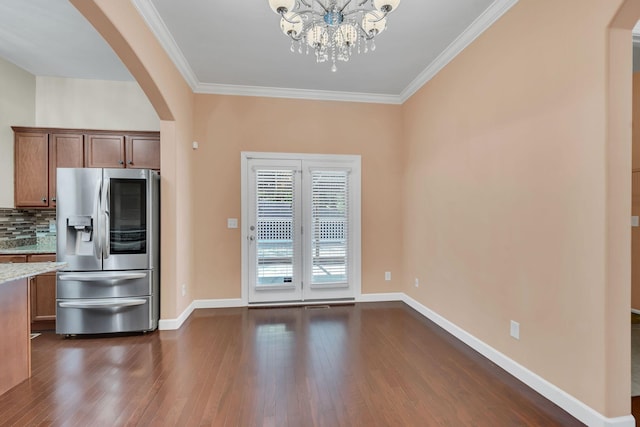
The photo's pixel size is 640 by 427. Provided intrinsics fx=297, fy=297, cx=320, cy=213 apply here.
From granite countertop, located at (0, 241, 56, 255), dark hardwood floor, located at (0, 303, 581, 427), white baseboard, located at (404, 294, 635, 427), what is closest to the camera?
white baseboard, located at (404, 294, 635, 427)

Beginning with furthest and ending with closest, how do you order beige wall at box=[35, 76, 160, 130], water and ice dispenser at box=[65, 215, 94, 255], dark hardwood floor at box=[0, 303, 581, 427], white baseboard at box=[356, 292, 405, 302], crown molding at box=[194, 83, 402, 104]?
1. white baseboard at box=[356, 292, 405, 302]
2. crown molding at box=[194, 83, 402, 104]
3. beige wall at box=[35, 76, 160, 130]
4. water and ice dispenser at box=[65, 215, 94, 255]
5. dark hardwood floor at box=[0, 303, 581, 427]

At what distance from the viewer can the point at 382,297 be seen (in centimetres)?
451

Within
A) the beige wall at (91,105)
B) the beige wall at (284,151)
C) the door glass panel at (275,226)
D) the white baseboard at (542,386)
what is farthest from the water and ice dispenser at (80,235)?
the white baseboard at (542,386)

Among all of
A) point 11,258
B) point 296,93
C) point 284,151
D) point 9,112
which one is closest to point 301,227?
point 284,151

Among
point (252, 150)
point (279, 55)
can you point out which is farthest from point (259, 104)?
point (279, 55)

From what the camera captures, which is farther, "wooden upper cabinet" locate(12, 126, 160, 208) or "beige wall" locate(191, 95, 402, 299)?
"beige wall" locate(191, 95, 402, 299)

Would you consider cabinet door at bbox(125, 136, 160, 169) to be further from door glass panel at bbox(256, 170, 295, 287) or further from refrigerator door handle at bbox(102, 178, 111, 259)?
door glass panel at bbox(256, 170, 295, 287)

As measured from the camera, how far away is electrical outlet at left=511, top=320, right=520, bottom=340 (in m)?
2.38

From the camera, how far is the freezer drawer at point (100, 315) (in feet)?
10.3

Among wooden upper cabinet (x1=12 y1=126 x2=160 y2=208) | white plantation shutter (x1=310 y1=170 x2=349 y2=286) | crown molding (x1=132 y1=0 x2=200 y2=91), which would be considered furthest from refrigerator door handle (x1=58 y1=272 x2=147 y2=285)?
crown molding (x1=132 y1=0 x2=200 y2=91)

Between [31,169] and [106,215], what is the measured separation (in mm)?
1483

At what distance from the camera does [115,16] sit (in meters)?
2.14

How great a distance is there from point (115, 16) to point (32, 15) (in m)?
1.40

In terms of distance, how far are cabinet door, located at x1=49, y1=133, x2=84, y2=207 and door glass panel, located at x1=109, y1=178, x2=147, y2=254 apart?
3.40 feet
